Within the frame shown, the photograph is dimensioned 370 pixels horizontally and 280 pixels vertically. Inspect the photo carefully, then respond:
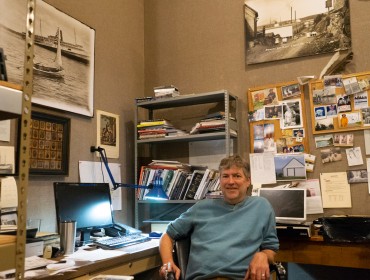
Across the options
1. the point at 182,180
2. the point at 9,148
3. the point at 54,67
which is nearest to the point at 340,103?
the point at 182,180

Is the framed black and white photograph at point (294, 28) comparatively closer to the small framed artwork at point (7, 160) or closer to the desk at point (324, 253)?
the desk at point (324, 253)

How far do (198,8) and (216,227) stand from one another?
2.04 m

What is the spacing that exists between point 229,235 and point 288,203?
712 millimetres

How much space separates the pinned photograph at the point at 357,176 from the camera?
Answer: 248 cm

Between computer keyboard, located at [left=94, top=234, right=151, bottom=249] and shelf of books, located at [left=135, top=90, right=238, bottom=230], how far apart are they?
1.78 ft

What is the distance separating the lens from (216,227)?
2.06m

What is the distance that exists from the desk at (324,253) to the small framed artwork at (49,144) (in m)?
1.54

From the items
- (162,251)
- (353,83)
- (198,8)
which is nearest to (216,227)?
(162,251)

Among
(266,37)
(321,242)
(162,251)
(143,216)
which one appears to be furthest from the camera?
(143,216)

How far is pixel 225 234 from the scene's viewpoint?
6.64ft

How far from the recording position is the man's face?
2131 millimetres

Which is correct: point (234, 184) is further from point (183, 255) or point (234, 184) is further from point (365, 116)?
point (365, 116)

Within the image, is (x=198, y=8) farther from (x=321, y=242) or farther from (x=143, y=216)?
(x=321, y=242)

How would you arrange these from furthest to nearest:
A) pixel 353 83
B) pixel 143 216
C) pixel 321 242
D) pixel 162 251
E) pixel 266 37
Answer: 1. pixel 143 216
2. pixel 266 37
3. pixel 353 83
4. pixel 321 242
5. pixel 162 251
